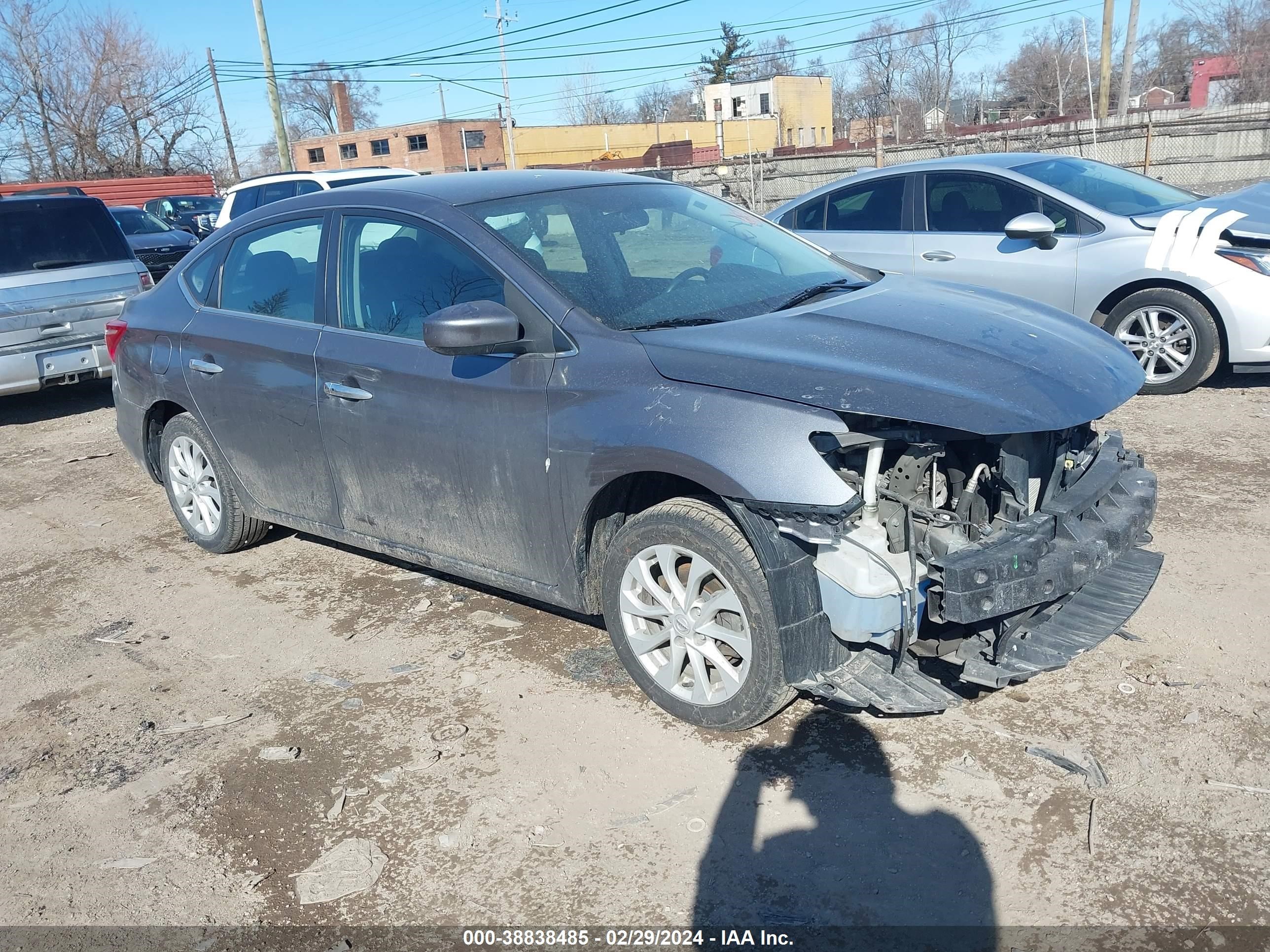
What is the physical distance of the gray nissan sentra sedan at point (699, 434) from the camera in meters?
3.03

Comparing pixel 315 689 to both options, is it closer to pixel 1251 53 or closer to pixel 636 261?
pixel 636 261

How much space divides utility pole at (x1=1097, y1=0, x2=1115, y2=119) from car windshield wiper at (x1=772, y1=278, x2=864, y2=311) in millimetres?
24127

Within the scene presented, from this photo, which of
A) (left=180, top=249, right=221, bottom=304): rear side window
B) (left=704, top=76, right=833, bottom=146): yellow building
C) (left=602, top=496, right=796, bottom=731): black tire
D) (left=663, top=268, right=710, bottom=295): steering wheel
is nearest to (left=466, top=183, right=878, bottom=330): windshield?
(left=663, top=268, right=710, bottom=295): steering wheel

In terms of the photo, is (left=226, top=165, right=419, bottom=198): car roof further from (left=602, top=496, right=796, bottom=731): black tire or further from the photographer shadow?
the photographer shadow

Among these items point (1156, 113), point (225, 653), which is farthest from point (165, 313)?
point (1156, 113)

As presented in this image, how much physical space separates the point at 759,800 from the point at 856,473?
104cm

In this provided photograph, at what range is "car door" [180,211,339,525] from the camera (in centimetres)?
437

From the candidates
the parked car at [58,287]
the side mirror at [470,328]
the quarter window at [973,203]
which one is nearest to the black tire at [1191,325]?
the quarter window at [973,203]

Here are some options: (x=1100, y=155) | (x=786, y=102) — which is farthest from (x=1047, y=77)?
(x=1100, y=155)

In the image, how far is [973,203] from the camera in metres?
7.41

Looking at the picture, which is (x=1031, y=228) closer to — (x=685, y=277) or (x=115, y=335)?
(x=685, y=277)

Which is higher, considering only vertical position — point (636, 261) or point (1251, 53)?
point (1251, 53)

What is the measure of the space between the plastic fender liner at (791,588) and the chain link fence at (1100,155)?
53.2 ft

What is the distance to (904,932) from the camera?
251cm
